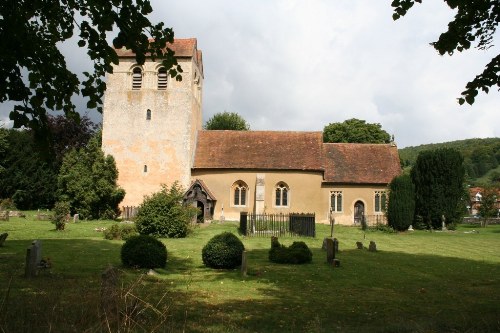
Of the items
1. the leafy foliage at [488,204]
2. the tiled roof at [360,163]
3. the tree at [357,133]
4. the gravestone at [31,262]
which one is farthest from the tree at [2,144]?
the leafy foliage at [488,204]

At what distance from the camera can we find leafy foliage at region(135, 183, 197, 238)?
23688 mm

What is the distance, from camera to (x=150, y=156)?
1442 inches

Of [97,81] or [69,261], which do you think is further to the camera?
[69,261]

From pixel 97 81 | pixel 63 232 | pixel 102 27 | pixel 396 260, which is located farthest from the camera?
pixel 63 232

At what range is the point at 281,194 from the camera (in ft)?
122

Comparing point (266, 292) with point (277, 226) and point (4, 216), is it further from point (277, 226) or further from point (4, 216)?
point (4, 216)

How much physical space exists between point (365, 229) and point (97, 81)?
91.8 feet

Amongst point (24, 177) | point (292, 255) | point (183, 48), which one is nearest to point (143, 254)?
point (292, 255)

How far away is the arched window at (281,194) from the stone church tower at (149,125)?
744 centimetres

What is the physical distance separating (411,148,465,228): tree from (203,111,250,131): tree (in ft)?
97.5

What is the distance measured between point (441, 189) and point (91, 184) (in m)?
26.8

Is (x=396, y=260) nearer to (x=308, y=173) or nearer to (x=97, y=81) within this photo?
(x=97, y=81)

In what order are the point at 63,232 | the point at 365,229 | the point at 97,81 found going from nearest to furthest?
the point at 97,81 → the point at 63,232 → the point at 365,229

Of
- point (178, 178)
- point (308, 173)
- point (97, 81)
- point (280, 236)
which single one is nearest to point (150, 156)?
point (178, 178)
